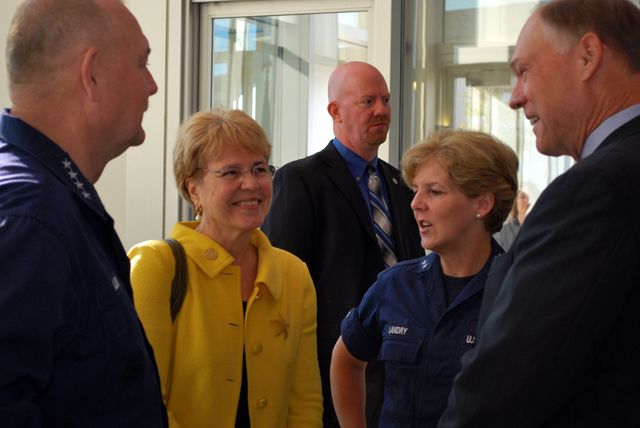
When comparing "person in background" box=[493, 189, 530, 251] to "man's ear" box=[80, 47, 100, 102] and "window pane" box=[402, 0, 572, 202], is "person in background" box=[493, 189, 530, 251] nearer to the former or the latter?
"window pane" box=[402, 0, 572, 202]

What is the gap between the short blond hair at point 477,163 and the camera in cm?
265

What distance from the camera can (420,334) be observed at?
2479mm

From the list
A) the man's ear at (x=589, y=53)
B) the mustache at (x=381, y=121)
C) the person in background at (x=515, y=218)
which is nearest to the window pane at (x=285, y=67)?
the person in background at (x=515, y=218)

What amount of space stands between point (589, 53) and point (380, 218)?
6.67 feet

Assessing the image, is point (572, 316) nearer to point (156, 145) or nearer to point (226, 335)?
point (226, 335)

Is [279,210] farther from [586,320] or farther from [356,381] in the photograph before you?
[586,320]

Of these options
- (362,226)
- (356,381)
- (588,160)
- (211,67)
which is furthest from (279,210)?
(211,67)

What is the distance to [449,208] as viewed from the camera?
265 centimetres

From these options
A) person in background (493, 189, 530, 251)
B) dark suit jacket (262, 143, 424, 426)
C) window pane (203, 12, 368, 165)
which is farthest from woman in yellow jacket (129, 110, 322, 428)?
window pane (203, 12, 368, 165)

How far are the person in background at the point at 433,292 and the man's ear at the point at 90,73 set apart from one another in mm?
1138

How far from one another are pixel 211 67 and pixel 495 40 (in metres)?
1.95

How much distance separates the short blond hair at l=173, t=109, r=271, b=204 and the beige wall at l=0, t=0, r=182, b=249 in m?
3.67

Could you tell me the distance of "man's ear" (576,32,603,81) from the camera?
178 cm

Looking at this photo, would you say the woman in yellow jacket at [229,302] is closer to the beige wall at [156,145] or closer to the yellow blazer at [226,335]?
the yellow blazer at [226,335]
